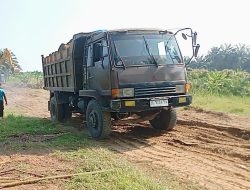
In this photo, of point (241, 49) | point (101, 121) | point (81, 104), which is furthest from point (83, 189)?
point (241, 49)

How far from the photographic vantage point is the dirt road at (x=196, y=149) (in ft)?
19.3

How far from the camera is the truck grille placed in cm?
815

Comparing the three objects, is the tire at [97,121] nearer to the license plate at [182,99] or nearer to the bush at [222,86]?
the license plate at [182,99]

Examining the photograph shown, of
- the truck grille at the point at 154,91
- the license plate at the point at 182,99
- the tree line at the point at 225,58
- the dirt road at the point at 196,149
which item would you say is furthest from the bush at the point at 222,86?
the tree line at the point at 225,58

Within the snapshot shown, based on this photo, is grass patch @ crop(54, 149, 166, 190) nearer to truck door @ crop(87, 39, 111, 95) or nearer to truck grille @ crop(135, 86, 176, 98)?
truck grille @ crop(135, 86, 176, 98)

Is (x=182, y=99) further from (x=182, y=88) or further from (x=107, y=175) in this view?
(x=107, y=175)

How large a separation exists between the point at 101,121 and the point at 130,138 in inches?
35.8

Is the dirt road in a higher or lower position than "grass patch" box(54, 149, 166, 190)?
lower

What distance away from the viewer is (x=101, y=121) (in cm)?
861

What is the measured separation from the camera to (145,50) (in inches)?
334

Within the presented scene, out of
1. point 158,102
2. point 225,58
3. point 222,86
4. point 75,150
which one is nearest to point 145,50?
point 158,102

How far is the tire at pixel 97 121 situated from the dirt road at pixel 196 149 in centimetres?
27

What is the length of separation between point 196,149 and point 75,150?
7.97ft

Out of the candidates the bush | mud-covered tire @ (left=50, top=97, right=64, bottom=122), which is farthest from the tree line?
mud-covered tire @ (left=50, top=97, right=64, bottom=122)
